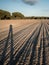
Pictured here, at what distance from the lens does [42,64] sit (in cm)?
644

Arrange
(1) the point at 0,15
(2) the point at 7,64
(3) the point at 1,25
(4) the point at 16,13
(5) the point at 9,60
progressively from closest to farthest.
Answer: (2) the point at 7,64 < (5) the point at 9,60 < (3) the point at 1,25 < (1) the point at 0,15 < (4) the point at 16,13

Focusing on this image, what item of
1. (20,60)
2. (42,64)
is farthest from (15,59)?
(42,64)

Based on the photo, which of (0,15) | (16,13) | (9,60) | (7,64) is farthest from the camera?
(16,13)

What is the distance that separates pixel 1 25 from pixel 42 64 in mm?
22308

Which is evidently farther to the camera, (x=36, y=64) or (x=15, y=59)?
(x=15, y=59)

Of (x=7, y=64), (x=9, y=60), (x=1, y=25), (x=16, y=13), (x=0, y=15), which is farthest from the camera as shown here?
(x=16, y=13)

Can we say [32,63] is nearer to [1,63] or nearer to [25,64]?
[25,64]

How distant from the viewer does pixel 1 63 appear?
6.57 metres

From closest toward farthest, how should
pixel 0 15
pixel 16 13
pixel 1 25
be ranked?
pixel 1 25
pixel 0 15
pixel 16 13

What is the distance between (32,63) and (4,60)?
1331 millimetres

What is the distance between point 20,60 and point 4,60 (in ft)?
2.39

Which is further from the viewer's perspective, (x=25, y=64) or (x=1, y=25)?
(x=1, y=25)

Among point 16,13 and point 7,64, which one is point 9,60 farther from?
point 16,13

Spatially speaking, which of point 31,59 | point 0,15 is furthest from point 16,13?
point 31,59
